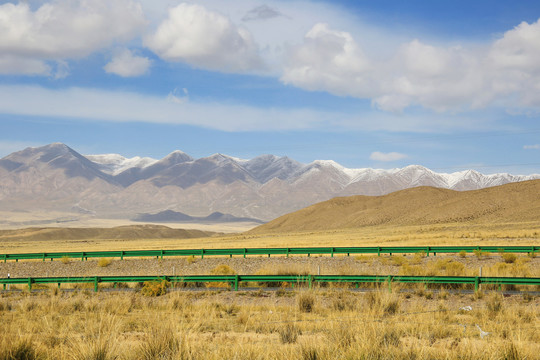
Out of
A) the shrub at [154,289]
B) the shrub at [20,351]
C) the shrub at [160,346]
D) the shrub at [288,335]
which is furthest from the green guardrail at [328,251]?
the shrub at [20,351]

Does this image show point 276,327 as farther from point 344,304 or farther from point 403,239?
point 403,239

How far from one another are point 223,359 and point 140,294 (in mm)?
11053

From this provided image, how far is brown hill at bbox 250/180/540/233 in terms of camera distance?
338 ft

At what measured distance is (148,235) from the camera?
172 m

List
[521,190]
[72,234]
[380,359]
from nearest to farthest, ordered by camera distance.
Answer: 1. [380,359]
2. [521,190]
3. [72,234]

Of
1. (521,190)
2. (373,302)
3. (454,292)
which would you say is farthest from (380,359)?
(521,190)

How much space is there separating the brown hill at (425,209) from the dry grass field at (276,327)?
84.5 metres

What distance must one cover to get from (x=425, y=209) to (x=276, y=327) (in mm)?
116536

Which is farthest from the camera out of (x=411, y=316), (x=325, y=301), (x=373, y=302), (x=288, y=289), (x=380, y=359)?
(x=288, y=289)

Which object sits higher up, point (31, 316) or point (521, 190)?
point (521, 190)

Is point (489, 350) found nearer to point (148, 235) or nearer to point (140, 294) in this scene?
point (140, 294)

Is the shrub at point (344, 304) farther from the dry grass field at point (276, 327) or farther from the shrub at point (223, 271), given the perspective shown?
the shrub at point (223, 271)

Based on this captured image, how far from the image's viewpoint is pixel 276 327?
463 inches

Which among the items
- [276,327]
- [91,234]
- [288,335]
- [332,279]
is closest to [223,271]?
[332,279]
